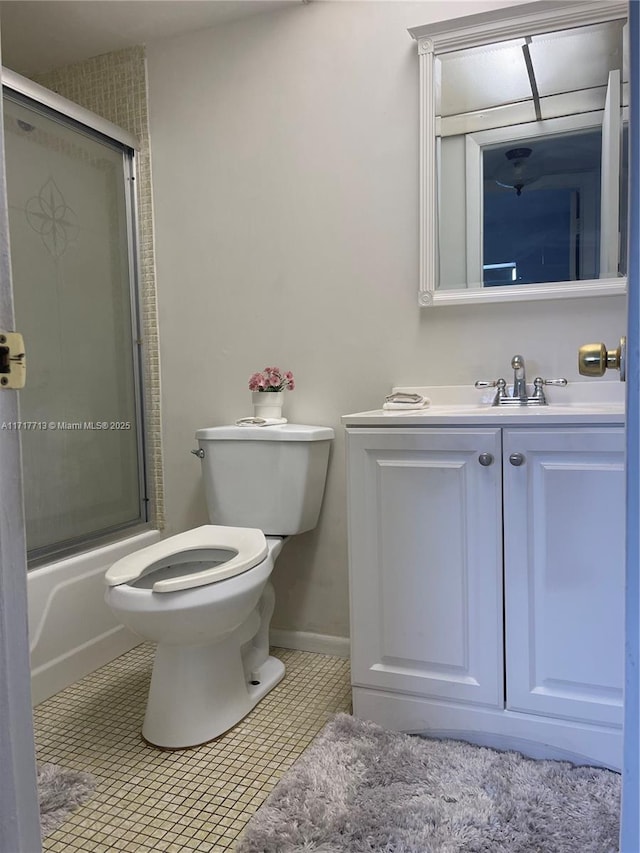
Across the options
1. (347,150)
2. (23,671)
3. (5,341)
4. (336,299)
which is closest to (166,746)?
(23,671)

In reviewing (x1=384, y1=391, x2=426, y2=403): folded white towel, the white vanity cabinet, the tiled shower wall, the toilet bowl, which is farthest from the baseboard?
(x1=384, y1=391, x2=426, y2=403): folded white towel

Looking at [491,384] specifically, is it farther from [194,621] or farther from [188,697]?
[188,697]

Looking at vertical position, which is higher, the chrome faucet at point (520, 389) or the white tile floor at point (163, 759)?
the chrome faucet at point (520, 389)

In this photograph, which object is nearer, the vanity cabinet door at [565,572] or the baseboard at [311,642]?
the vanity cabinet door at [565,572]

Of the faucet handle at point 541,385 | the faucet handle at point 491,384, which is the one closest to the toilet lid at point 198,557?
the faucet handle at point 491,384

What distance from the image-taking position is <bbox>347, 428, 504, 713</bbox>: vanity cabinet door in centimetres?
140

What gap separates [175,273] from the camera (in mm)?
2180

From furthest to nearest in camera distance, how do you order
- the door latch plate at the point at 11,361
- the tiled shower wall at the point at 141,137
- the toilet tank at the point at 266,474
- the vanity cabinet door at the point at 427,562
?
the tiled shower wall at the point at 141,137, the toilet tank at the point at 266,474, the vanity cabinet door at the point at 427,562, the door latch plate at the point at 11,361

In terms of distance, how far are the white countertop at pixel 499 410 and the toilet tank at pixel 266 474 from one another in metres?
0.26

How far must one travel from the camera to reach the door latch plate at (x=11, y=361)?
639mm

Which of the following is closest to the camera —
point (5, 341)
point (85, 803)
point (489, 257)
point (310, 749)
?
point (5, 341)

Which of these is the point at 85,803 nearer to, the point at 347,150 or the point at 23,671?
the point at 23,671

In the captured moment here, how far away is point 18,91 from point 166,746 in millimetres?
1852

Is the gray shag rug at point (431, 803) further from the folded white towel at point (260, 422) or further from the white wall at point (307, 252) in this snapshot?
the folded white towel at point (260, 422)
